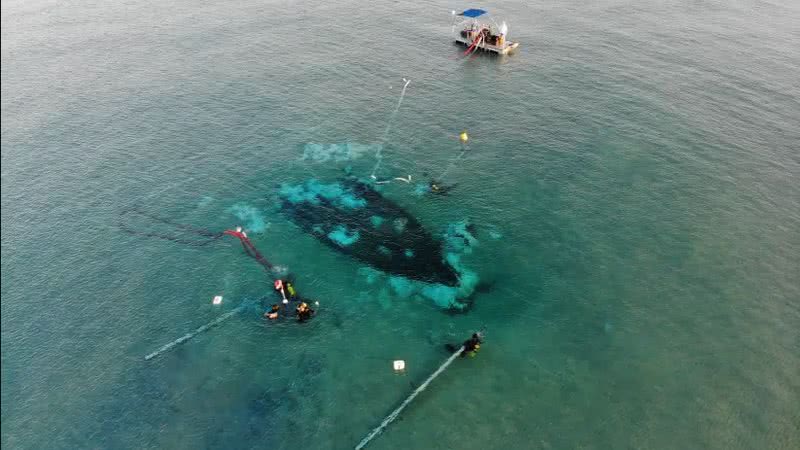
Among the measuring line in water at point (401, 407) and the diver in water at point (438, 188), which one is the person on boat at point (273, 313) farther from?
the diver in water at point (438, 188)

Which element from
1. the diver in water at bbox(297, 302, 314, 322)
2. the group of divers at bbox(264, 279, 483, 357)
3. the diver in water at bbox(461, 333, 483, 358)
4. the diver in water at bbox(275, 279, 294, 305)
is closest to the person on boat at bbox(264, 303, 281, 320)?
the group of divers at bbox(264, 279, 483, 357)

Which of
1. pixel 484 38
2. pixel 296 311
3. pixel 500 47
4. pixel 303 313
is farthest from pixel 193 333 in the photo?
pixel 484 38

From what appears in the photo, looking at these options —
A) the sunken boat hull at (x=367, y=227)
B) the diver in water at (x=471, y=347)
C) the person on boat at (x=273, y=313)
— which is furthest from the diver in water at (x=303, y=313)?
the diver in water at (x=471, y=347)

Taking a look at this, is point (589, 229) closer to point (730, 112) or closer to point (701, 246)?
point (701, 246)

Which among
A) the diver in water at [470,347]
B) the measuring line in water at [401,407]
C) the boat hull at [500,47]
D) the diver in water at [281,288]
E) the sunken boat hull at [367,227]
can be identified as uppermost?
the boat hull at [500,47]

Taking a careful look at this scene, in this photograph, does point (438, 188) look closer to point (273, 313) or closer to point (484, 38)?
point (273, 313)

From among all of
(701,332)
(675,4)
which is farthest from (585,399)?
(675,4)
